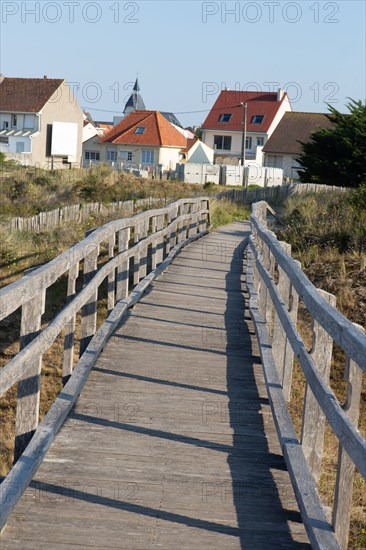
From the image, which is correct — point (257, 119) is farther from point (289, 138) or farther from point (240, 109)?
point (289, 138)

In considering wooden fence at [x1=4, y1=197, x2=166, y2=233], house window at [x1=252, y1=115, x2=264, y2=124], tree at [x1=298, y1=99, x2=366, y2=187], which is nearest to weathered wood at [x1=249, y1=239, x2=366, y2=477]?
wooden fence at [x1=4, y1=197, x2=166, y2=233]

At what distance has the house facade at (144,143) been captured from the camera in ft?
235

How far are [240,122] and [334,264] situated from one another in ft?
200

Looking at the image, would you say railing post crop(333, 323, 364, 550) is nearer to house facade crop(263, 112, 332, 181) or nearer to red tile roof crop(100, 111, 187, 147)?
house facade crop(263, 112, 332, 181)

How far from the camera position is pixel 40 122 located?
232 feet

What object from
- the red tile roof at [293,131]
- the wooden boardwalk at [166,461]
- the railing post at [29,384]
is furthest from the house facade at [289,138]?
the railing post at [29,384]

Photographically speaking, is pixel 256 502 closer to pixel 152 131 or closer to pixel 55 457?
pixel 55 457

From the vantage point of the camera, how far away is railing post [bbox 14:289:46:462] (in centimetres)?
509

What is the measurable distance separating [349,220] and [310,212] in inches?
112

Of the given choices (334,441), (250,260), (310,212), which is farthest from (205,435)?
(310,212)

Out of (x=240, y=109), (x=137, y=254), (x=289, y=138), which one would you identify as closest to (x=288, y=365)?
(x=137, y=254)

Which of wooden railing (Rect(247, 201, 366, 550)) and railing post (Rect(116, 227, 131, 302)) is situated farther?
railing post (Rect(116, 227, 131, 302))

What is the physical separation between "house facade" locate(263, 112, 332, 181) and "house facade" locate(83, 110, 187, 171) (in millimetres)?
7699

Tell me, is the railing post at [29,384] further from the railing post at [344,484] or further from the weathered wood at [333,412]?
the railing post at [344,484]
